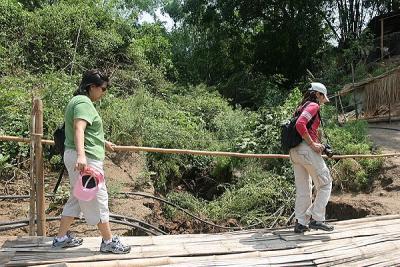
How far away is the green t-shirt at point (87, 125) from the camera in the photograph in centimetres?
335

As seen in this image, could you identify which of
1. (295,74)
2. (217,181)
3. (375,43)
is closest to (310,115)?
(217,181)

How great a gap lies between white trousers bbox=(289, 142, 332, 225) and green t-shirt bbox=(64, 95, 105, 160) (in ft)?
6.05

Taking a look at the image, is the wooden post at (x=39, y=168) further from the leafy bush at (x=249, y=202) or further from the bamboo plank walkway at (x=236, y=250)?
the leafy bush at (x=249, y=202)

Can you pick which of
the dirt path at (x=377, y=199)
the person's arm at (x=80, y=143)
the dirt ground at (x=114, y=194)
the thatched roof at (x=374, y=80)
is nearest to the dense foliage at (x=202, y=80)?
the dirt path at (x=377, y=199)

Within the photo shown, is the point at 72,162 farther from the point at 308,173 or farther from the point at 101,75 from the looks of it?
the point at 308,173

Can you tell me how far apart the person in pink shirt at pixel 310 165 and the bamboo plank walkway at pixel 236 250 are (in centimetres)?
15

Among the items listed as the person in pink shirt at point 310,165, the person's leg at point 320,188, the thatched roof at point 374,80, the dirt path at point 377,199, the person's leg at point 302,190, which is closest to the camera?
the person in pink shirt at point 310,165

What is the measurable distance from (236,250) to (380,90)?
34.3 ft

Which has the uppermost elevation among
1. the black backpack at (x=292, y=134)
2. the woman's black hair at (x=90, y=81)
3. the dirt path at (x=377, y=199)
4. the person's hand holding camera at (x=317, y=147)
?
the woman's black hair at (x=90, y=81)

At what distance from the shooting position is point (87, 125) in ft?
11.3

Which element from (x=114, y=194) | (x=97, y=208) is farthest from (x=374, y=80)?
(x=97, y=208)

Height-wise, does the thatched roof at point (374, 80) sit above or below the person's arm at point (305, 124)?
above

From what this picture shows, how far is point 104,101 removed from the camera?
31.9 ft

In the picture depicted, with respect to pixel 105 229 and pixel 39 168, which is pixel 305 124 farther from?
pixel 39 168
